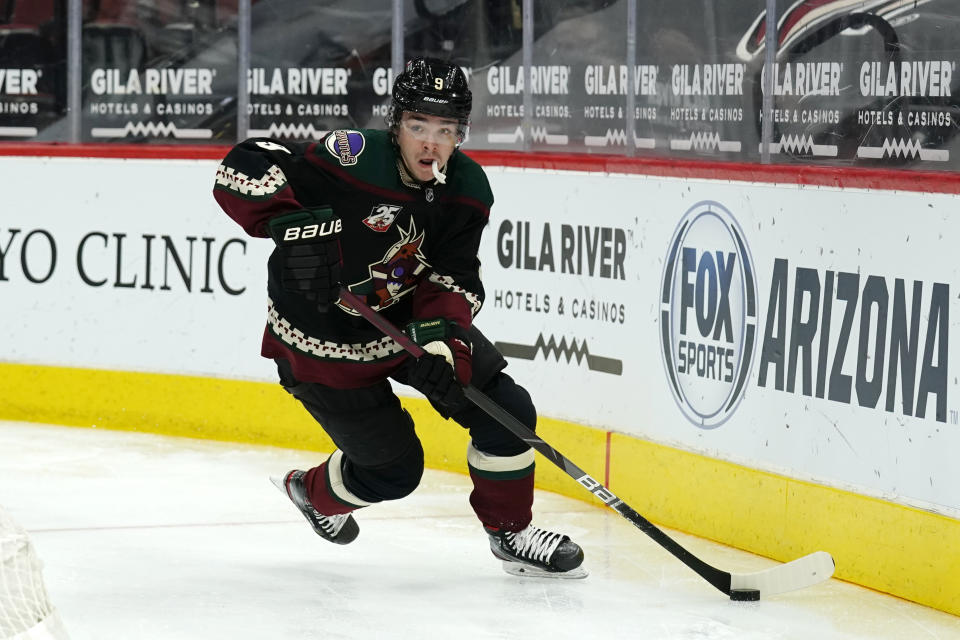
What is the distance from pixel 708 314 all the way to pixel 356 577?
119 cm

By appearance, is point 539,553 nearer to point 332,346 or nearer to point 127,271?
point 332,346

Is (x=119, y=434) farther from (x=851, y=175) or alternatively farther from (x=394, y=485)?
(x=851, y=175)

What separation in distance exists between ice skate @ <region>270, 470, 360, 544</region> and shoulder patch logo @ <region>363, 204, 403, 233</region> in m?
0.76

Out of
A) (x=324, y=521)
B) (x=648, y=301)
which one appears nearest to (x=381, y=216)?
(x=324, y=521)

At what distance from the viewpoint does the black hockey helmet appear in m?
3.48

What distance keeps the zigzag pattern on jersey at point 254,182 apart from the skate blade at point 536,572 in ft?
3.53

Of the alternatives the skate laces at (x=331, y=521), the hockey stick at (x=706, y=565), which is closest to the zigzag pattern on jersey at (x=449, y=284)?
the hockey stick at (x=706, y=565)

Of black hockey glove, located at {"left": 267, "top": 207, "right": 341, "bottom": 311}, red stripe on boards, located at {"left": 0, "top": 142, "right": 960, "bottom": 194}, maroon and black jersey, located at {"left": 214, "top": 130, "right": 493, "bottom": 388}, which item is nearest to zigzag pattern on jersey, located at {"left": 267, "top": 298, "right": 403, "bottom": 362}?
maroon and black jersey, located at {"left": 214, "top": 130, "right": 493, "bottom": 388}

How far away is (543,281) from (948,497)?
163 centimetres

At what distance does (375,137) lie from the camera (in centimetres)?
363

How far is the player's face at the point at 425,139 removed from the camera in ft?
11.6

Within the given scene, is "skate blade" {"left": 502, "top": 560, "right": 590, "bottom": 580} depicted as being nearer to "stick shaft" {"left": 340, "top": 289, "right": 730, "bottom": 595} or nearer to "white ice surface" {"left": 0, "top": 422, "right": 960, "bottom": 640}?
"white ice surface" {"left": 0, "top": 422, "right": 960, "bottom": 640}

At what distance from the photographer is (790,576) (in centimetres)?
366

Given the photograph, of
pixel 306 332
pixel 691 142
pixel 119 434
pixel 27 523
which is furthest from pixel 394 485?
pixel 119 434
